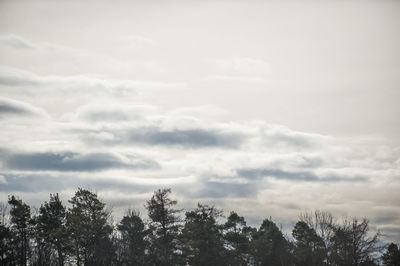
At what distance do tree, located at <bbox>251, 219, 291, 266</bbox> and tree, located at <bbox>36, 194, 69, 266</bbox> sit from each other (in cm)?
3274

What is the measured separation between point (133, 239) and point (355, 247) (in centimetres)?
3609

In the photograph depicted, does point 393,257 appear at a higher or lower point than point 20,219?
lower

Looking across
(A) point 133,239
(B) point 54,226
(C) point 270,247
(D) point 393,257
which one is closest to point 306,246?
(C) point 270,247

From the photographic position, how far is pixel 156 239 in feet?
217

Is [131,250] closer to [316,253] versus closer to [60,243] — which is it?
[60,243]

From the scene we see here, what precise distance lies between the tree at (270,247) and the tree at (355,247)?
82.6 ft

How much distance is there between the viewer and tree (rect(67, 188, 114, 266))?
5969 centimetres

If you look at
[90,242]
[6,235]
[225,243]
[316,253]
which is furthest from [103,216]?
[316,253]

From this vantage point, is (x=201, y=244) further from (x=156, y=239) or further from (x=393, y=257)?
(x=393, y=257)

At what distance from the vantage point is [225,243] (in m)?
75.6

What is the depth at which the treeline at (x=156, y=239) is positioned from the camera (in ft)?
190

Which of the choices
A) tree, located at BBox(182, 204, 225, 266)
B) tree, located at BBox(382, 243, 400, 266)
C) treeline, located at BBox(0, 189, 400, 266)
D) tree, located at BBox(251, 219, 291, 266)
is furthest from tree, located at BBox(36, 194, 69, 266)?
tree, located at BBox(382, 243, 400, 266)

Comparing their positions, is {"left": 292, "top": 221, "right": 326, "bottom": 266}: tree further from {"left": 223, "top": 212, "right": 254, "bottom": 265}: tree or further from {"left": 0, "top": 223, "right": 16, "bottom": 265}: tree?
{"left": 0, "top": 223, "right": 16, "bottom": 265}: tree

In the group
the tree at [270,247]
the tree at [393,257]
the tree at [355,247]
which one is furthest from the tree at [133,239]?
the tree at [393,257]
